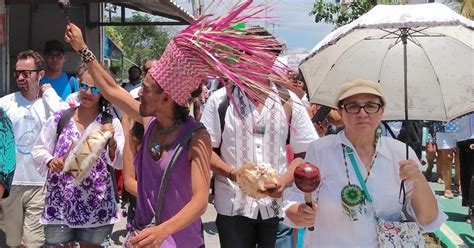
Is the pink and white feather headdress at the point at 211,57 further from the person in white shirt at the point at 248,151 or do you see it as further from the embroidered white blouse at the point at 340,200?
the person in white shirt at the point at 248,151

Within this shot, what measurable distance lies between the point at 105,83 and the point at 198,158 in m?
0.79

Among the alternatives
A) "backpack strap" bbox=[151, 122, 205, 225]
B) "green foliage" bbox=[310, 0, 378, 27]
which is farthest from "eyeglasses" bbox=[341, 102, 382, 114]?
"green foliage" bbox=[310, 0, 378, 27]

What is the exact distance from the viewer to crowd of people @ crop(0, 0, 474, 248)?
271cm

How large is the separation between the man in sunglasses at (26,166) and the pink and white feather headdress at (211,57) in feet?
7.48

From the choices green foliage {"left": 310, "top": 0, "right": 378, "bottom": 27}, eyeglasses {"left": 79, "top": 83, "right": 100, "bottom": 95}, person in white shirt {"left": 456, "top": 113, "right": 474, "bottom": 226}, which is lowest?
person in white shirt {"left": 456, "top": 113, "right": 474, "bottom": 226}

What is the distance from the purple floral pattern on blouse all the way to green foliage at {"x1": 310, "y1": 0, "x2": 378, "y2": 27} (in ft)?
53.6

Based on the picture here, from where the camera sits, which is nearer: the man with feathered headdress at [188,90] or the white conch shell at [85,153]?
the man with feathered headdress at [188,90]

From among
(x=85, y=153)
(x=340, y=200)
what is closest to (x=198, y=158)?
(x=340, y=200)


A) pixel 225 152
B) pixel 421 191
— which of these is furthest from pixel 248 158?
pixel 421 191

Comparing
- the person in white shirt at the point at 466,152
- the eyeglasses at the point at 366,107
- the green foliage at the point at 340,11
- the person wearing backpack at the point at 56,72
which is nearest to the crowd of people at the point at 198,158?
the eyeglasses at the point at 366,107

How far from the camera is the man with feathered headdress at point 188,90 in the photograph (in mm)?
2682

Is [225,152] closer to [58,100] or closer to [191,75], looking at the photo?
[191,75]

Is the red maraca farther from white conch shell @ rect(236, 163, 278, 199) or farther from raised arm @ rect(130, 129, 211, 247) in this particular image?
white conch shell @ rect(236, 163, 278, 199)

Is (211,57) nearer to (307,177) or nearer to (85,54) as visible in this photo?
(307,177)
